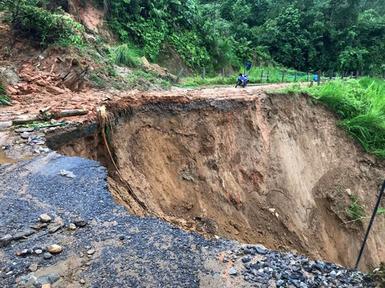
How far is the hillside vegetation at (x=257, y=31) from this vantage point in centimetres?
1845

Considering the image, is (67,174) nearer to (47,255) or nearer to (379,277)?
(47,255)

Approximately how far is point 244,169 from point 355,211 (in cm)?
353

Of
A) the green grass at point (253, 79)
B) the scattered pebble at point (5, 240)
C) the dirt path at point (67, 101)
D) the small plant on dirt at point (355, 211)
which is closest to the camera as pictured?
the scattered pebble at point (5, 240)

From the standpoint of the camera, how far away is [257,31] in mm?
27016

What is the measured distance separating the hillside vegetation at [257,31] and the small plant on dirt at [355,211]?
1097 centimetres

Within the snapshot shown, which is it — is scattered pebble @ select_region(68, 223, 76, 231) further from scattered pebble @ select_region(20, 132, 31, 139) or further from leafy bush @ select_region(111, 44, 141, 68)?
leafy bush @ select_region(111, 44, 141, 68)

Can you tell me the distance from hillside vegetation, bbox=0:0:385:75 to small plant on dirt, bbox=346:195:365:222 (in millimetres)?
10966

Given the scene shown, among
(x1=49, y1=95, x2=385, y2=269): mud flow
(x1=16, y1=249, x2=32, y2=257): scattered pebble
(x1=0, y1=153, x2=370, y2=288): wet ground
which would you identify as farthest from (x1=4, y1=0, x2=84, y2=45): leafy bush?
(x1=16, y1=249, x2=32, y2=257): scattered pebble

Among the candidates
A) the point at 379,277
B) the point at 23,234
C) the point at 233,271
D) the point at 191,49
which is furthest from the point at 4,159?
the point at 191,49

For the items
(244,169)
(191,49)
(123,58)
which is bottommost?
(244,169)

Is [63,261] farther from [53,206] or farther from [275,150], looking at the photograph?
[275,150]

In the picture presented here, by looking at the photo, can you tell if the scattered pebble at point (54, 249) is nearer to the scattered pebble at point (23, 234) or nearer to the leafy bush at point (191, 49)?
the scattered pebble at point (23, 234)

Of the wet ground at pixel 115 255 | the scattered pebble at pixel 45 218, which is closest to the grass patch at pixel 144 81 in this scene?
the wet ground at pixel 115 255

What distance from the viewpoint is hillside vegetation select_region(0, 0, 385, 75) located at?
18453 mm
